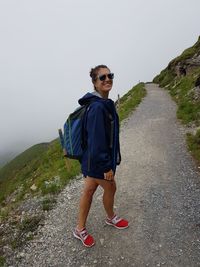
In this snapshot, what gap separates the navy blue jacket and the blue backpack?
0.29 feet

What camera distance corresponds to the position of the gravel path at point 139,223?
6770 mm

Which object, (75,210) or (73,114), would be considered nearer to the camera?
(73,114)

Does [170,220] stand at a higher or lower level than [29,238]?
lower

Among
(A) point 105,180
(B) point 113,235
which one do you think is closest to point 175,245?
(B) point 113,235

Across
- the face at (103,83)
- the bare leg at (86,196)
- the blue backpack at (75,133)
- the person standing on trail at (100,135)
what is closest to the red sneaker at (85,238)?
the bare leg at (86,196)

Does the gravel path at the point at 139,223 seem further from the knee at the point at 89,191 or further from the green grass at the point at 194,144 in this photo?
the knee at the point at 89,191

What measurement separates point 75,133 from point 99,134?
614 millimetres

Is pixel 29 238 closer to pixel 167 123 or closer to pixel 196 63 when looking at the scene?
pixel 167 123

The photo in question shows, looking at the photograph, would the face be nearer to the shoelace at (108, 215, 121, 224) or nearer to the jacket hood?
the jacket hood

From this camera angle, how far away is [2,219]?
33.0 ft

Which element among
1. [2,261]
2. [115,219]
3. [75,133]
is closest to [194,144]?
[115,219]

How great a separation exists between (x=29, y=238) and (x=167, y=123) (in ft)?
42.8

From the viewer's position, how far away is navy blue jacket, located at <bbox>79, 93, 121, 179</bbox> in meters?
5.88

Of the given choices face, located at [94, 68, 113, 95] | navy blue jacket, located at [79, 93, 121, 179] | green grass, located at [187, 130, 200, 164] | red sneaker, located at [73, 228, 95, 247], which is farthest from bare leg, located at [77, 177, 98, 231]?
green grass, located at [187, 130, 200, 164]
